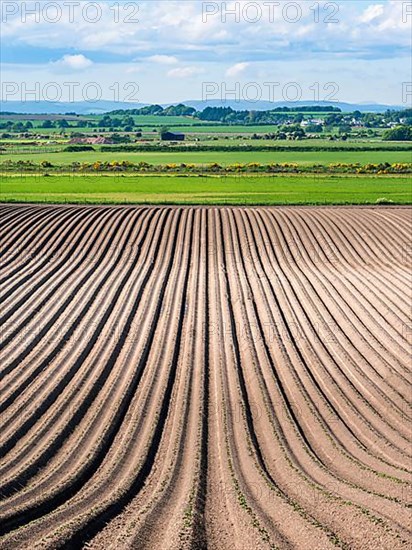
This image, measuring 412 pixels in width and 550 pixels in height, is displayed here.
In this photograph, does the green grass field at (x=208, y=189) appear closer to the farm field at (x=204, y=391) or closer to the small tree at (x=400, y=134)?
the farm field at (x=204, y=391)

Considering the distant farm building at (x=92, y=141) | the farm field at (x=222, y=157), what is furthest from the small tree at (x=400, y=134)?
the distant farm building at (x=92, y=141)

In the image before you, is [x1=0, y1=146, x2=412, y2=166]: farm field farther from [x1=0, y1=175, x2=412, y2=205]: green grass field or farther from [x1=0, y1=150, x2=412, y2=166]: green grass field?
[x1=0, y1=175, x2=412, y2=205]: green grass field

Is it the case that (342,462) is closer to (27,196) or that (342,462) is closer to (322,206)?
(322,206)

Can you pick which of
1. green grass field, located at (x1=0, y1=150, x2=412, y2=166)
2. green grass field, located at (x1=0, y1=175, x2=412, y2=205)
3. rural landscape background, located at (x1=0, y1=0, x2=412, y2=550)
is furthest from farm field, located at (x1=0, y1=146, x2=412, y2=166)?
rural landscape background, located at (x1=0, y1=0, x2=412, y2=550)

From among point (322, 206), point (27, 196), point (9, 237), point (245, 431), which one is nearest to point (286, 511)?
point (245, 431)

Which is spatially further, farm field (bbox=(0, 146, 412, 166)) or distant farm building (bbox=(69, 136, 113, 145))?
distant farm building (bbox=(69, 136, 113, 145))

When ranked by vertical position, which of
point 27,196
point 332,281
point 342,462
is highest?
point 27,196

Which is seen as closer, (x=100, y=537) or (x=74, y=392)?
(x=100, y=537)
